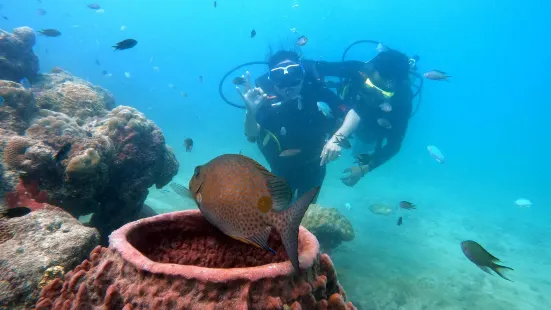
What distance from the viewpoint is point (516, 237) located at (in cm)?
1691

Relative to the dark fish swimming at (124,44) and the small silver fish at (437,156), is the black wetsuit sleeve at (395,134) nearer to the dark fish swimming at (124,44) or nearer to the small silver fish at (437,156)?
the small silver fish at (437,156)

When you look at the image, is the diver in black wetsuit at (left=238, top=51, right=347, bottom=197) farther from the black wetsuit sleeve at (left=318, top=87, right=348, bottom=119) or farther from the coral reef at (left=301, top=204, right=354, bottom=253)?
the coral reef at (left=301, top=204, right=354, bottom=253)

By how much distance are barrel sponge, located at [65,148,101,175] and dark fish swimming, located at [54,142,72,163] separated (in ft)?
0.47

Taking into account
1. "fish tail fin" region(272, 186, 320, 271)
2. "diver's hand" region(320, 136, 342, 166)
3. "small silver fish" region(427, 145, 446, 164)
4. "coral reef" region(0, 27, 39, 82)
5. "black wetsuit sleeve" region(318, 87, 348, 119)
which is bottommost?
"small silver fish" region(427, 145, 446, 164)

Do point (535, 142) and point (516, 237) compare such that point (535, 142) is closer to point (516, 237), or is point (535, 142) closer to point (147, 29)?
point (516, 237)

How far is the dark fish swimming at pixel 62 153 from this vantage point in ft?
11.9

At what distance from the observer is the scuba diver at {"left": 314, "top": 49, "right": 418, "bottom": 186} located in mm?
8484

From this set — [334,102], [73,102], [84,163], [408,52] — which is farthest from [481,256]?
[408,52]

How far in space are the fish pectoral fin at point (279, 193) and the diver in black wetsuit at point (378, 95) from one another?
6.94 m

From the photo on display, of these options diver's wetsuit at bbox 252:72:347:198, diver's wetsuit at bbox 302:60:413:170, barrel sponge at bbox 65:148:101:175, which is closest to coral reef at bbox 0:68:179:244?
barrel sponge at bbox 65:148:101:175

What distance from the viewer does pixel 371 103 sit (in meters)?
9.16

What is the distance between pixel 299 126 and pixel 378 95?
9.56 ft

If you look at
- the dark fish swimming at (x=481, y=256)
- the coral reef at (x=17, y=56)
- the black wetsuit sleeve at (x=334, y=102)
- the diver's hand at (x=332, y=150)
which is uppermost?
the coral reef at (x=17, y=56)

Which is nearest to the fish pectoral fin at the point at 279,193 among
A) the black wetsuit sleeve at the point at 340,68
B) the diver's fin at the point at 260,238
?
the diver's fin at the point at 260,238
